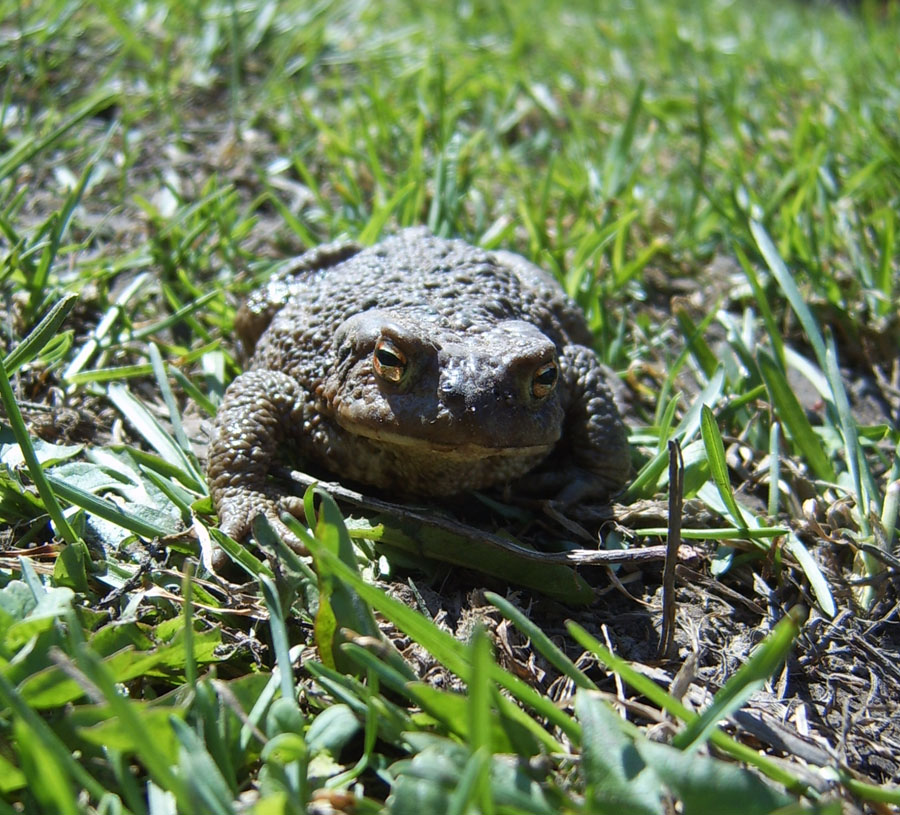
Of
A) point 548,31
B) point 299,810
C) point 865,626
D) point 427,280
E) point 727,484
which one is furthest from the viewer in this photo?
point 548,31

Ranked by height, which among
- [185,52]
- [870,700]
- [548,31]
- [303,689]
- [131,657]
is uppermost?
[185,52]

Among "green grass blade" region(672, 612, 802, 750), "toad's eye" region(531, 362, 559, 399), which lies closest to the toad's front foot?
"toad's eye" region(531, 362, 559, 399)

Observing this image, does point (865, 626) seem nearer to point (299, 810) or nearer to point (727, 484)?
point (727, 484)

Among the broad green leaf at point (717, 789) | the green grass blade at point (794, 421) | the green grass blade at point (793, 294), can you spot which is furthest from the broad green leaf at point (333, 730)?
the green grass blade at point (793, 294)

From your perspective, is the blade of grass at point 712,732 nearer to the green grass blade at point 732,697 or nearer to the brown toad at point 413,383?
the green grass blade at point 732,697

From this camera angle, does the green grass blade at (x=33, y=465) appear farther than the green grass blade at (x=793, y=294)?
No

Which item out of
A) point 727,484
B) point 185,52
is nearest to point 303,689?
point 727,484

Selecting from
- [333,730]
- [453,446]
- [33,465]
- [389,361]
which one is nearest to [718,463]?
[453,446]

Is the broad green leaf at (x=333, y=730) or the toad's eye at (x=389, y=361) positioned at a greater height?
the toad's eye at (x=389, y=361)

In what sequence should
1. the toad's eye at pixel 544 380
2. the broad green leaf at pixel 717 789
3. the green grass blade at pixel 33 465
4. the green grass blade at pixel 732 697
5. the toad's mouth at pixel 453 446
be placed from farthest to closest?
the toad's eye at pixel 544 380, the toad's mouth at pixel 453 446, the green grass blade at pixel 33 465, the green grass blade at pixel 732 697, the broad green leaf at pixel 717 789
